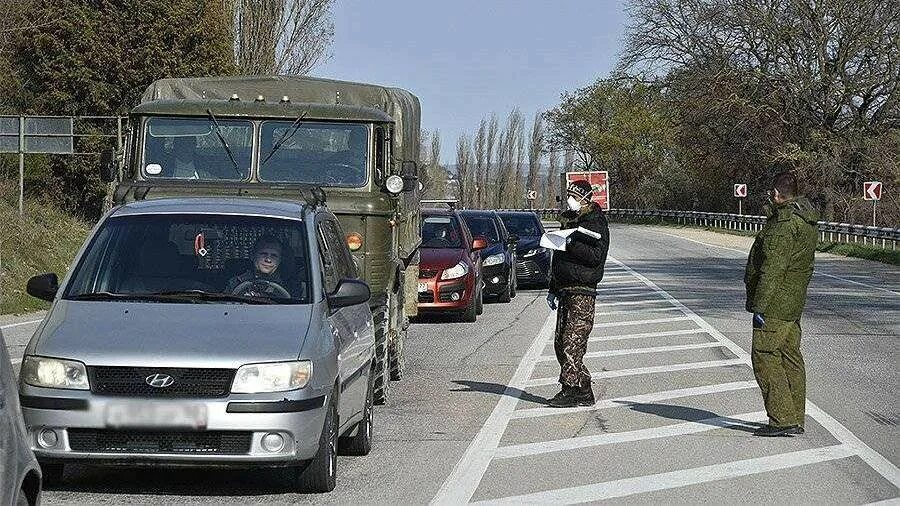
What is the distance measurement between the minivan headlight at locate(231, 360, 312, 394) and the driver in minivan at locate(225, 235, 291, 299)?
3.01 feet

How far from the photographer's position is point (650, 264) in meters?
38.5

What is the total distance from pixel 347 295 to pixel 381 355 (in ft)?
10.2

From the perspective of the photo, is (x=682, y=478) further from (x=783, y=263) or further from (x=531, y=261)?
(x=531, y=261)

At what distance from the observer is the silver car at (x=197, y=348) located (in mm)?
7469

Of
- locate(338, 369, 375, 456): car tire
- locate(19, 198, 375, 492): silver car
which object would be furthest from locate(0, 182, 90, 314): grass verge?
locate(19, 198, 375, 492): silver car

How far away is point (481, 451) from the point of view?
9.76 m

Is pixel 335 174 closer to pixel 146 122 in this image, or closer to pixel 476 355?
pixel 146 122

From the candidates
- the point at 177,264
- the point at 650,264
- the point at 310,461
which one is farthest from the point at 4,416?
the point at 650,264

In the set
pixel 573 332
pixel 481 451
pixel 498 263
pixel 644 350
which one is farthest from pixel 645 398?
pixel 498 263

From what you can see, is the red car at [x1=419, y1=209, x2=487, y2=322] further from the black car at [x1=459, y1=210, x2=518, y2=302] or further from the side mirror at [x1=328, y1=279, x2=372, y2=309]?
the side mirror at [x1=328, y1=279, x2=372, y2=309]

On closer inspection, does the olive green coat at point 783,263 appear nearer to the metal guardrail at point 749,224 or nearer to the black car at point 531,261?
the black car at point 531,261

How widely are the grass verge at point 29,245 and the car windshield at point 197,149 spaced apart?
10.4m

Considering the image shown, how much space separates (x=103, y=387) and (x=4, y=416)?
2.68 metres

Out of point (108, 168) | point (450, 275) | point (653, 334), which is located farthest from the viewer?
point (450, 275)
